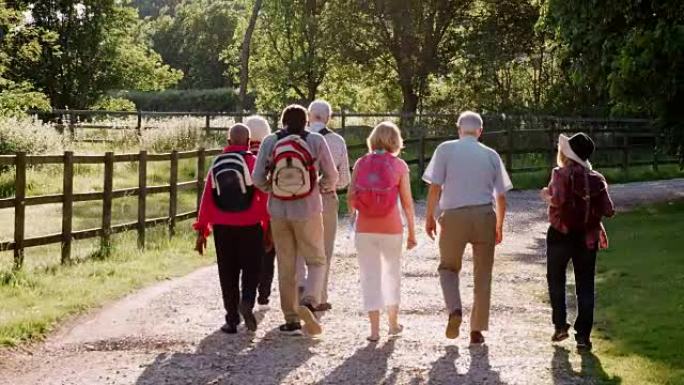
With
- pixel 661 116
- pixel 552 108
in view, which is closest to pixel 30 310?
pixel 661 116

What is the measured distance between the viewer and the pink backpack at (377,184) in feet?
25.5

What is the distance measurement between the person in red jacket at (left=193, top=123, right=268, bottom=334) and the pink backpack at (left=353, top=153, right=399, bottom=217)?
0.88 m

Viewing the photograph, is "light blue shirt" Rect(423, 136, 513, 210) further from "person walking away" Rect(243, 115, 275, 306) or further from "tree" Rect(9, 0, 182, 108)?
"tree" Rect(9, 0, 182, 108)

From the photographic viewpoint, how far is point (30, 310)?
8.95 m

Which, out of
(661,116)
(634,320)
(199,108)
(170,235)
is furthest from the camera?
(199,108)

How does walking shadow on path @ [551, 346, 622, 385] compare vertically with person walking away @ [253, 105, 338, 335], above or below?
below

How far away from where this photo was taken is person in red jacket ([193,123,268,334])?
8.10 meters

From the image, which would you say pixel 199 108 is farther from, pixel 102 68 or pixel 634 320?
pixel 634 320

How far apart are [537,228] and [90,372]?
11600mm

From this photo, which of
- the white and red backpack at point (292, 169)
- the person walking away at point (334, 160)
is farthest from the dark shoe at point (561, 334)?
the white and red backpack at point (292, 169)

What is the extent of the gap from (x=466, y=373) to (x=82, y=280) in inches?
202

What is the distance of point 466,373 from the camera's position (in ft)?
22.2

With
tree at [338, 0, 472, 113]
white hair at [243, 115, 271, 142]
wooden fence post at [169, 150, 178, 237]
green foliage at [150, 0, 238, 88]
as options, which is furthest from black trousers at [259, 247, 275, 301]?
green foliage at [150, 0, 238, 88]

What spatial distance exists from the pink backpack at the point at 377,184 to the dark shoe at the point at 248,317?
1229mm
